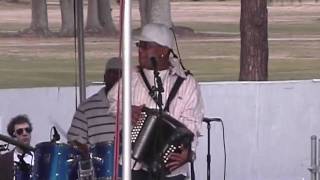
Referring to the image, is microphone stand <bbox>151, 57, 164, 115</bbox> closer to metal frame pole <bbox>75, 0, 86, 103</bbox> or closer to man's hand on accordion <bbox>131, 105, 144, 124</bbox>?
man's hand on accordion <bbox>131, 105, 144, 124</bbox>

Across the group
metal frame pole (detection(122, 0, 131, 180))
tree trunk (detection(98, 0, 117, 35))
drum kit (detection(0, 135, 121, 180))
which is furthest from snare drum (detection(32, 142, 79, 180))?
tree trunk (detection(98, 0, 117, 35))

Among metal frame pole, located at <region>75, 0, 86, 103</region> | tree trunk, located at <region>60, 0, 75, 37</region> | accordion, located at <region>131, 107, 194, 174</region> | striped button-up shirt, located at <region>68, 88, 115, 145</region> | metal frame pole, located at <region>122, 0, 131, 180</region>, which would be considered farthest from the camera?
tree trunk, located at <region>60, 0, 75, 37</region>

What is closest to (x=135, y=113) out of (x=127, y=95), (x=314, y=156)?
(x=127, y=95)

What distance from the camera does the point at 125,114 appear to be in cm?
467

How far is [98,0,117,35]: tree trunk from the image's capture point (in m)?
29.5

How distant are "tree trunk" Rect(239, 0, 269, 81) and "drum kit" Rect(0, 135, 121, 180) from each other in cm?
933

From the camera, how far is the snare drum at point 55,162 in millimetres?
5535

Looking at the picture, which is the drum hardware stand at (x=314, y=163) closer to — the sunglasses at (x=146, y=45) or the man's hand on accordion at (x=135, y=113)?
the sunglasses at (x=146, y=45)

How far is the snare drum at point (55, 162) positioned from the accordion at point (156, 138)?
19.0 inches

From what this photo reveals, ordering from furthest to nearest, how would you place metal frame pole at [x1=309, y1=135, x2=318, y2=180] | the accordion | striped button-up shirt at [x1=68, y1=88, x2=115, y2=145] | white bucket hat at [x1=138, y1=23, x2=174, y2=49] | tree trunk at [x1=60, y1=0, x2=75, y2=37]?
tree trunk at [x1=60, y1=0, x2=75, y2=37] < metal frame pole at [x1=309, y1=135, x2=318, y2=180] < striped button-up shirt at [x1=68, y1=88, x2=115, y2=145] < white bucket hat at [x1=138, y1=23, x2=174, y2=49] < the accordion

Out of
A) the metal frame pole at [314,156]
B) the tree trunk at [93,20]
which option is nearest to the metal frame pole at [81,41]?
the metal frame pole at [314,156]

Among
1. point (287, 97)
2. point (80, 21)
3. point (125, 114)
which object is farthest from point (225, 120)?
point (125, 114)

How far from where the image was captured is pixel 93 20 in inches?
1138

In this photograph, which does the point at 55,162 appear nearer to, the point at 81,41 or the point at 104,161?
the point at 104,161
